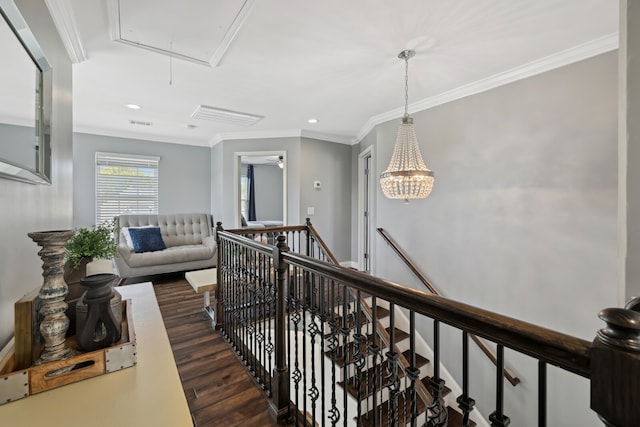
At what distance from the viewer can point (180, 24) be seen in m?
1.96

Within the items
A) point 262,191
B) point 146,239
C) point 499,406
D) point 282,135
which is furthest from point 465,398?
point 262,191

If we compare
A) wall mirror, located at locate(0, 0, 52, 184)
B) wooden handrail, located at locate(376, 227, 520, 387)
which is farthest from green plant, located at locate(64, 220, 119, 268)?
wooden handrail, located at locate(376, 227, 520, 387)

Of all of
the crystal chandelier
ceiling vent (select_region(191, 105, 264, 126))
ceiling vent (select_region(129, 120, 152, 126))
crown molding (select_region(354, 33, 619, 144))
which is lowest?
the crystal chandelier

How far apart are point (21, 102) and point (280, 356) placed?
1724 millimetres

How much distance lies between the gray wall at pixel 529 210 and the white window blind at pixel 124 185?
4852mm

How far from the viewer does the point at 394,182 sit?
102 inches

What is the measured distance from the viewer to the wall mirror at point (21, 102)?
946mm

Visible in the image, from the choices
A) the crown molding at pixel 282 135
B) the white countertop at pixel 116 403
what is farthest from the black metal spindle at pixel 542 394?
the crown molding at pixel 282 135

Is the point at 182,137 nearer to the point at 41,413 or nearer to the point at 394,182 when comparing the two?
the point at 394,182

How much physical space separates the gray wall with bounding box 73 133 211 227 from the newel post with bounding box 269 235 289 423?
4.70m

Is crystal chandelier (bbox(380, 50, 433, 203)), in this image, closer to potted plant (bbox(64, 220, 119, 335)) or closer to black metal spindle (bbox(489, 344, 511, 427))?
black metal spindle (bbox(489, 344, 511, 427))

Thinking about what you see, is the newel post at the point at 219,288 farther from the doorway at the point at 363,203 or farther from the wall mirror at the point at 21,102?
the doorway at the point at 363,203

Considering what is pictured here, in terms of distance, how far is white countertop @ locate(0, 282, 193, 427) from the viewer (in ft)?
2.52

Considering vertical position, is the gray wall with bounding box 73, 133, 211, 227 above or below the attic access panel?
below
